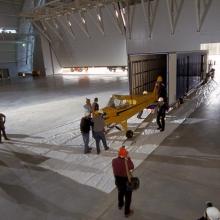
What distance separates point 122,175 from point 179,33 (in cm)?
1056

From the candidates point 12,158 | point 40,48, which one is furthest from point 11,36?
point 12,158

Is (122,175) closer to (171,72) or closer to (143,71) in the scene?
(171,72)

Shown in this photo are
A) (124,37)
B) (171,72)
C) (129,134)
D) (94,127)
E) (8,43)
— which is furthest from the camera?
(8,43)

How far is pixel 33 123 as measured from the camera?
1324 centimetres

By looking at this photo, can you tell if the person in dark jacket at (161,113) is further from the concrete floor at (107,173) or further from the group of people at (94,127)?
the group of people at (94,127)

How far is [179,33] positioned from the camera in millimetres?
13383

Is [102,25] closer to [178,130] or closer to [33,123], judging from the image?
[33,123]

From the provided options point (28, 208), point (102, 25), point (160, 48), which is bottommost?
point (28, 208)

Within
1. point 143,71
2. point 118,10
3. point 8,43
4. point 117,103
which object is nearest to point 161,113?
point 117,103

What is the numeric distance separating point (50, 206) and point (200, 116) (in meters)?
8.79

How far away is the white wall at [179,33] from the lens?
13.0m

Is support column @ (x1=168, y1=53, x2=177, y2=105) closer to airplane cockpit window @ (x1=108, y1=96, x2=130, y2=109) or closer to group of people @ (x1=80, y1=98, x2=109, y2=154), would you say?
airplane cockpit window @ (x1=108, y1=96, x2=130, y2=109)

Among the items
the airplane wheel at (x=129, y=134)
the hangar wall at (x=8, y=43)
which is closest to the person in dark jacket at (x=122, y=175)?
the airplane wheel at (x=129, y=134)

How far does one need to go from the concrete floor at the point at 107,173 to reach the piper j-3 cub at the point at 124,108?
788 mm
